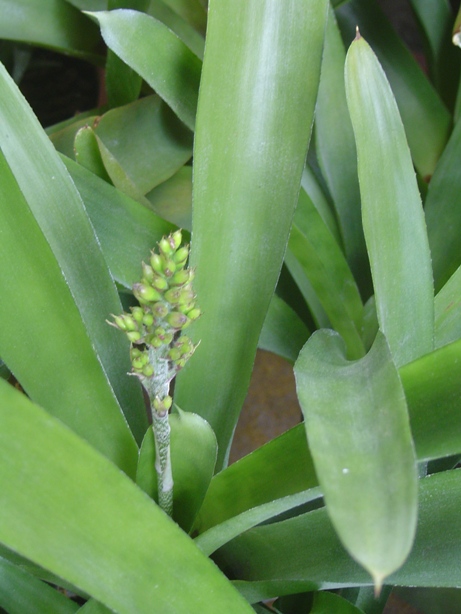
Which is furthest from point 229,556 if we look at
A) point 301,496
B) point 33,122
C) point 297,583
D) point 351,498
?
point 33,122

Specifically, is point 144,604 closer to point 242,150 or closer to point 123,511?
point 123,511

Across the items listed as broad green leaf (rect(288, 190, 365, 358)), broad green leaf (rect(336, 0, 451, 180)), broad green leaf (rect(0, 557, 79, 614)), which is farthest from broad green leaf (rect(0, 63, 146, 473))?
broad green leaf (rect(336, 0, 451, 180))

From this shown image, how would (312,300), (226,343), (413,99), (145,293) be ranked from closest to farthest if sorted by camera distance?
(145,293) → (226,343) → (312,300) → (413,99)

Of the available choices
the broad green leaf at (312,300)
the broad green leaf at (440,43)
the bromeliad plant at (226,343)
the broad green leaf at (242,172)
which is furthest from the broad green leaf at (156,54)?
the broad green leaf at (440,43)

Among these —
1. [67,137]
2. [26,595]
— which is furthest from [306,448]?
[67,137]

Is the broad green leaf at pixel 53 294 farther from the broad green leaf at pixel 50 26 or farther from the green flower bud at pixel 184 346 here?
the broad green leaf at pixel 50 26

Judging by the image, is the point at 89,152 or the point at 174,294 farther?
the point at 89,152

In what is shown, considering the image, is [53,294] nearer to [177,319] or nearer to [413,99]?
[177,319]
